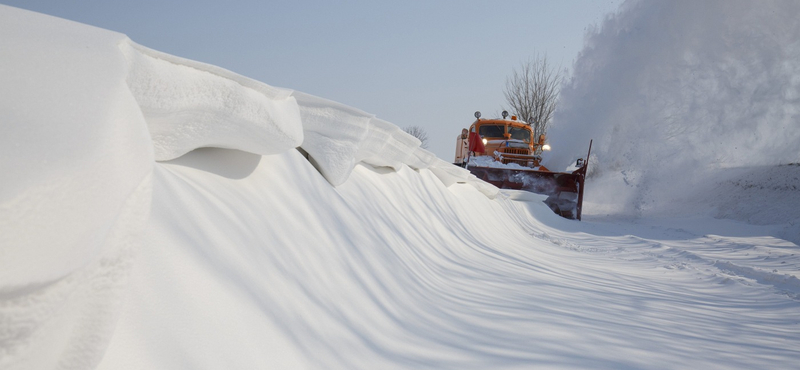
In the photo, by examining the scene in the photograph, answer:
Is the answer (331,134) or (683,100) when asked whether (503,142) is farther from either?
(331,134)

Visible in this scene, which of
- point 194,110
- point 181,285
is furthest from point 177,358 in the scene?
point 194,110

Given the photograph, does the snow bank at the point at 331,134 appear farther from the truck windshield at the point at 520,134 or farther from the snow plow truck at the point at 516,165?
the truck windshield at the point at 520,134

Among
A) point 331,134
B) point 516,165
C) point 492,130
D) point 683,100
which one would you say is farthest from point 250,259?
point 683,100

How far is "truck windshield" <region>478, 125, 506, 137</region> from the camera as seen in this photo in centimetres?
1270

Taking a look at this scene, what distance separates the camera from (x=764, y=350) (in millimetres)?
1934

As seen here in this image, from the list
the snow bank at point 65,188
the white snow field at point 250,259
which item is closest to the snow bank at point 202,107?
the white snow field at point 250,259

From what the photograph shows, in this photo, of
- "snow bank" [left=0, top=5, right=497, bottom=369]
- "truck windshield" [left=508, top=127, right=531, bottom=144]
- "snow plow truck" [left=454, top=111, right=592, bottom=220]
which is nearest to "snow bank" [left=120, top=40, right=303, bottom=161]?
"snow bank" [left=0, top=5, right=497, bottom=369]

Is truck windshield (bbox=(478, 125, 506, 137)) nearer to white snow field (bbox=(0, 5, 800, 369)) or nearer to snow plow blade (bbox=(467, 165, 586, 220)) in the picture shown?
snow plow blade (bbox=(467, 165, 586, 220))

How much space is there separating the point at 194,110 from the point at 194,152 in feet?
0.81

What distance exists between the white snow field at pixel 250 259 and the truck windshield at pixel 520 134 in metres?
9.31

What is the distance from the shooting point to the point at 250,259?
1222 mm

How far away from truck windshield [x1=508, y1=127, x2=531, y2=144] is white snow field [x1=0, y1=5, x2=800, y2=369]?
9305mm

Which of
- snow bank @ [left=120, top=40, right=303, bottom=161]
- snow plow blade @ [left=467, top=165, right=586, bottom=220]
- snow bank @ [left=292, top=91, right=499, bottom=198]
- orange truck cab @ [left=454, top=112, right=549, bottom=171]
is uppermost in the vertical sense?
orange truck cab @ [left=454, top=112, right=549, bottom=171]

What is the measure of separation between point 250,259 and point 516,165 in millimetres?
10501
